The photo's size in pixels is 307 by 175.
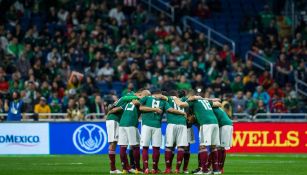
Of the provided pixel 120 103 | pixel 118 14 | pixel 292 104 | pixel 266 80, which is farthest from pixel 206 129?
pixel 118 14

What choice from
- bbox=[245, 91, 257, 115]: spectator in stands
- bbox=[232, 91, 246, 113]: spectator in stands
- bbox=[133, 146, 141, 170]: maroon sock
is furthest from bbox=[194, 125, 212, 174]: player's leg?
bbox=[245, 91, 257, 115]: spectator in stands

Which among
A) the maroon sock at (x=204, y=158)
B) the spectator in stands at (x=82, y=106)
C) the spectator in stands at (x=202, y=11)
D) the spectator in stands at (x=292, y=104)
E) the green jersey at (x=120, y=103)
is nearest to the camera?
the maroon sock at (x=204, y=158)

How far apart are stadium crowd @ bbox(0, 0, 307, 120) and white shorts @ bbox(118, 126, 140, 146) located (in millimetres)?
11543

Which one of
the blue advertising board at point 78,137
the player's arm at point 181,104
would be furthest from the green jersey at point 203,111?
the blue advertising board at point 78,137

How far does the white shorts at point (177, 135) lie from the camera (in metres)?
29.0

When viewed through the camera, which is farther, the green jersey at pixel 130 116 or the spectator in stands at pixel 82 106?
the spectator in stands at pixel 82 106

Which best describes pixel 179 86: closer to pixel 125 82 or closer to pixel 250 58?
pixel 125 82

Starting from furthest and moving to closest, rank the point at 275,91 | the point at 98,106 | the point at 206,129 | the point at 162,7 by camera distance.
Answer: the point at 162,7, the point at 275,91, the point at 98,106, the point at 206,129

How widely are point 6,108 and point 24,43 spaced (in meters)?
4.59

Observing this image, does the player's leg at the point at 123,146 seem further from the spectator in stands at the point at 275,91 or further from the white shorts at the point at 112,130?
the spectator in stands at the point at 275,91

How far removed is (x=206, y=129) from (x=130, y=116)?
2156 millimetres

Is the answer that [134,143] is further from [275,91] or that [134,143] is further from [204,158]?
[275,91]

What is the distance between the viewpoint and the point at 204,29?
50.5 metres

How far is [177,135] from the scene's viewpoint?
95.3 ft
